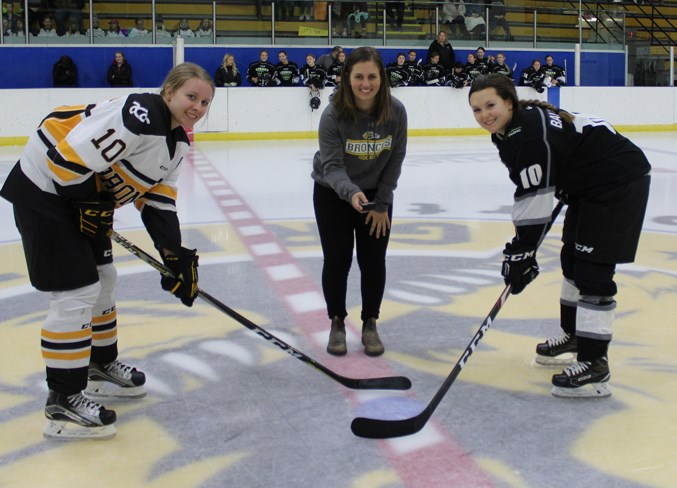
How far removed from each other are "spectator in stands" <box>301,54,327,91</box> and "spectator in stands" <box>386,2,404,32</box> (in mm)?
2133

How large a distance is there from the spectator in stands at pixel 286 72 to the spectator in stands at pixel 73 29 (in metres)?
3.10

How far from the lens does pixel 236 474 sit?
185cm

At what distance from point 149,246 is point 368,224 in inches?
79.4

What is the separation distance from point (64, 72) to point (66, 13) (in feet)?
3.53

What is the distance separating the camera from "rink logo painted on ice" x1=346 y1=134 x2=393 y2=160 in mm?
2664

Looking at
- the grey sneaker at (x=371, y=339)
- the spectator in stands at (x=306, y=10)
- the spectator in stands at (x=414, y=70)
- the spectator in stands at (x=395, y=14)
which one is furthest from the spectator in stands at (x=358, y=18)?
the grey sneaker at (x=371, y=339)

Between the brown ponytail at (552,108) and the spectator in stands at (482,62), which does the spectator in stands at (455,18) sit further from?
the brown ponytail at (552,108)

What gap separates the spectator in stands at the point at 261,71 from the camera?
12125 millimetres

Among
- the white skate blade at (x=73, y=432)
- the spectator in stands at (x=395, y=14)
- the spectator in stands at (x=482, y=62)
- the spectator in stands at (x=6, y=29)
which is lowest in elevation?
the white skate blade at (x=73, y=432)

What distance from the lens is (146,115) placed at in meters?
2.04

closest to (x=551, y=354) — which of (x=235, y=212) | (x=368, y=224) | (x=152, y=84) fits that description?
(x=368, y=224)

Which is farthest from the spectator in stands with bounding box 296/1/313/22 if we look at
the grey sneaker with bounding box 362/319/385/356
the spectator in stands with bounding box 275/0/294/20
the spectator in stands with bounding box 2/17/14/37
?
the grey sneaker with bounding box 362/319/385/356

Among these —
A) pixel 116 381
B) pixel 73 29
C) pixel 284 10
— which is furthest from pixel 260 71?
pixel 116 381

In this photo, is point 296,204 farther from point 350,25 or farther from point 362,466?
point 350,25
